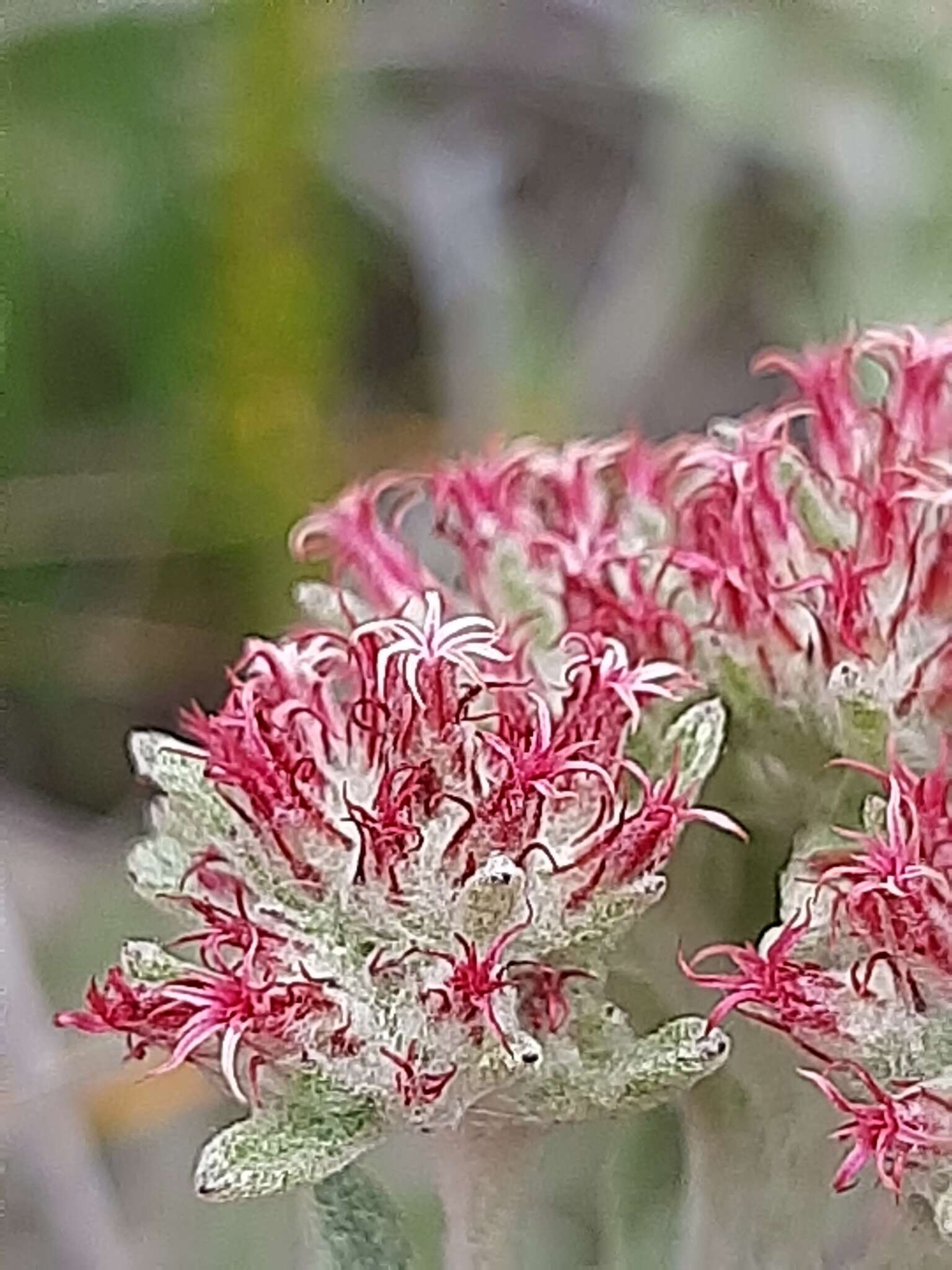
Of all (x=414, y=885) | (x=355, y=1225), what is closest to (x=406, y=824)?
(x=414, y=885)

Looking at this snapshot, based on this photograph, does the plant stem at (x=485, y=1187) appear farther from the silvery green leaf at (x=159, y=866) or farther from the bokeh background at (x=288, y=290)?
the bokeh background at (x=288, y=290)

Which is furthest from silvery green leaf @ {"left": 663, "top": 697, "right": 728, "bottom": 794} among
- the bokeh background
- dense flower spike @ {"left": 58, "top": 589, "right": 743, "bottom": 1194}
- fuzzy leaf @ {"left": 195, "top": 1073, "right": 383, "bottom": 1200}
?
the bokeh background

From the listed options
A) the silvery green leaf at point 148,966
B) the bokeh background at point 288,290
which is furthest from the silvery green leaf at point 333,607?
the bokeh background at point 288,290

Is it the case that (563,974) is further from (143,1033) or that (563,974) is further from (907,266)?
(907,266)

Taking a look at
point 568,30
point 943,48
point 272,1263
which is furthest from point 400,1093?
point 568,30

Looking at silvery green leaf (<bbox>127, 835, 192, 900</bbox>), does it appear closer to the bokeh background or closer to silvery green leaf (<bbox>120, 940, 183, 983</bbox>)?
silvery green leaf (<bbox>120, 940, 183, 983</bbox>)
